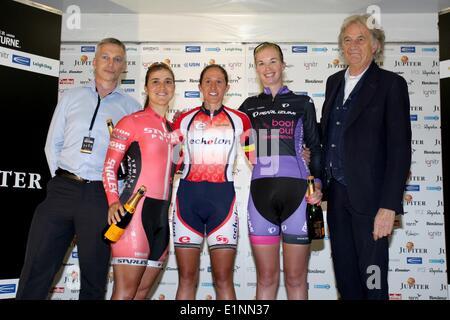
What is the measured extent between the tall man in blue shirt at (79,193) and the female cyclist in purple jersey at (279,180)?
971mm

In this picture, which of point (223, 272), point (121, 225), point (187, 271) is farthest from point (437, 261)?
point (121, 225)

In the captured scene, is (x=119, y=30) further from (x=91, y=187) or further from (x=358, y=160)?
(x=358, y=160)

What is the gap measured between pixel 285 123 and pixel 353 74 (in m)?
0.52

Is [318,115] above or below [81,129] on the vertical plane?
above

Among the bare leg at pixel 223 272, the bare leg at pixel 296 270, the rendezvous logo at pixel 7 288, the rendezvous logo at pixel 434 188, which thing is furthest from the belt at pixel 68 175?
the rendezvous logo at pixel 434 188

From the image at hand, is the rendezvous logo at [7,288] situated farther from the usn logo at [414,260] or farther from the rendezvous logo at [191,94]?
the usn logo at [414,260]

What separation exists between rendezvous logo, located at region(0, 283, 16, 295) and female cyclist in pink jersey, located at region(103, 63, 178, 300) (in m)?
1.86

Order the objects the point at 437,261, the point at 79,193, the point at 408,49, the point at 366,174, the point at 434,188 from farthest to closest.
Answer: the point at 408,49, the point at 434,188, the point at 437,261, the point at 79,193, the point at 366,174

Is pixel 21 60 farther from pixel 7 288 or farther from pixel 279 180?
pixel 279 180

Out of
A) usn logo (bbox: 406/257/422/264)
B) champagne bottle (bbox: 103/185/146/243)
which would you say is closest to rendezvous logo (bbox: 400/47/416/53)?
usn logo (bbox: 406/257/422/264)

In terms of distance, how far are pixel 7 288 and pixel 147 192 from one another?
2.15 meters

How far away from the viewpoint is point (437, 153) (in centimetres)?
495

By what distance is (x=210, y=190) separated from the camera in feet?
9.57

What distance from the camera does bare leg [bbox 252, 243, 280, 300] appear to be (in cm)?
284
